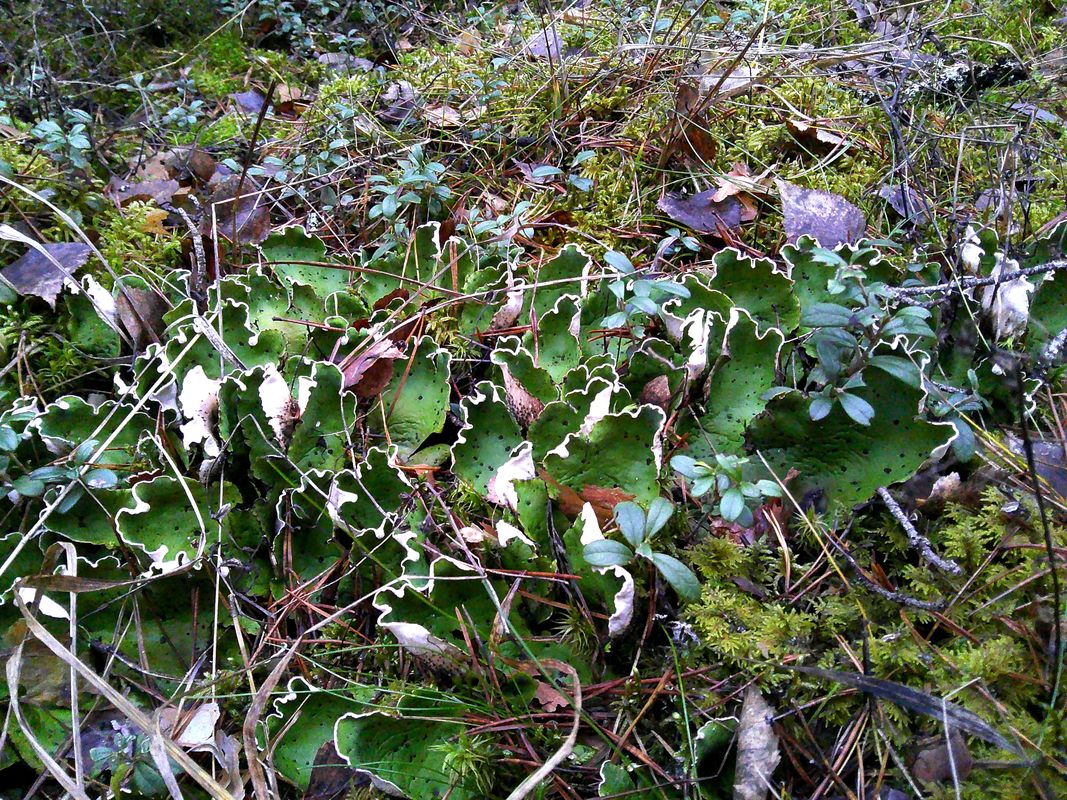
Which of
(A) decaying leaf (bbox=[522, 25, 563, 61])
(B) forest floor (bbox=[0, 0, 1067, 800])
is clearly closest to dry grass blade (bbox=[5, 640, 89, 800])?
(B) forest floor (bbox=[0, 0, 1067, 800])

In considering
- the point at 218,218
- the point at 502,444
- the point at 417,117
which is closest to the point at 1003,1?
the point at 417,117

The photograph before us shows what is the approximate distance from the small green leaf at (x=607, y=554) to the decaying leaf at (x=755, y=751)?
1.29ft

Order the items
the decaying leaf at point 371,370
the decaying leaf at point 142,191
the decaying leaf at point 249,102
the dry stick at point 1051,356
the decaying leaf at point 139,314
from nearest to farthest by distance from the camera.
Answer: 1. the dry stick at point 1051,356
2. the decaying leaf at point 371,370
3. the decaying leaf at point 139,314
4. the decaying leaf at point 142,191
5. the decaying leaf at point 249,102

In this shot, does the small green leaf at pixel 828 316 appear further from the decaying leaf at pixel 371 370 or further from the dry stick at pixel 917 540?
the decaying leaf at pixel 371 370

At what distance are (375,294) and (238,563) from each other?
3.71 ft

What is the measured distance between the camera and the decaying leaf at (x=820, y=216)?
2.67 meters

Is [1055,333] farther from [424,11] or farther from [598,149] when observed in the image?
[424,11]

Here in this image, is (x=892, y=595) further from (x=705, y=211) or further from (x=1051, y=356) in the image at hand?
(x=705, y=211)

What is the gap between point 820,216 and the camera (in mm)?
2713

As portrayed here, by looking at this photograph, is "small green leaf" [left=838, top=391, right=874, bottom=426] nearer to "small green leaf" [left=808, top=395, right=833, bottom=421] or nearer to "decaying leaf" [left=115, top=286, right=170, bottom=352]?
"small green leaf" [left=808, top=395, right=833, bottom=421]

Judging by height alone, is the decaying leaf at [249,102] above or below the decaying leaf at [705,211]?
above

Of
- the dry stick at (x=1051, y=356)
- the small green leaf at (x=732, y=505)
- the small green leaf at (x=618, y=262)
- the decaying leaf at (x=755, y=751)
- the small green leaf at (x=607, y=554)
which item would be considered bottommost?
the decaying leaf at (x=755, y=751)

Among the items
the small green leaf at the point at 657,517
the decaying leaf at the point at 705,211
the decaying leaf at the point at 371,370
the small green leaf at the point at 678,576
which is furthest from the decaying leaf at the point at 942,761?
the decaying leaf at the point at 705,211

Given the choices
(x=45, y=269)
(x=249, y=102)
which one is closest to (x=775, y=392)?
(x=45, y=269)
